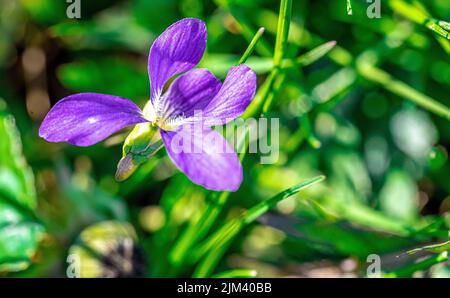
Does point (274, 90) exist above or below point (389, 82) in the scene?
below

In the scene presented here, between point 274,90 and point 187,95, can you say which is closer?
point 187,95

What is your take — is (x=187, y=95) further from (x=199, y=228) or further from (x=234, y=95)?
(x=199, y=228)

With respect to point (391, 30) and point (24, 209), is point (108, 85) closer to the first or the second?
point (24, 209)

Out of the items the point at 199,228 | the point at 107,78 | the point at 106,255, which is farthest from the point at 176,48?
the point at 107,78

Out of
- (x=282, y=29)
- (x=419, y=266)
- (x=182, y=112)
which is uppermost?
(x=282, y=29)

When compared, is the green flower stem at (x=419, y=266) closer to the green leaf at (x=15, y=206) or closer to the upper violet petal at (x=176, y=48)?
the upper violet petal at (x=176, y=48)

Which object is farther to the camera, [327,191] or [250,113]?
[327,191]
